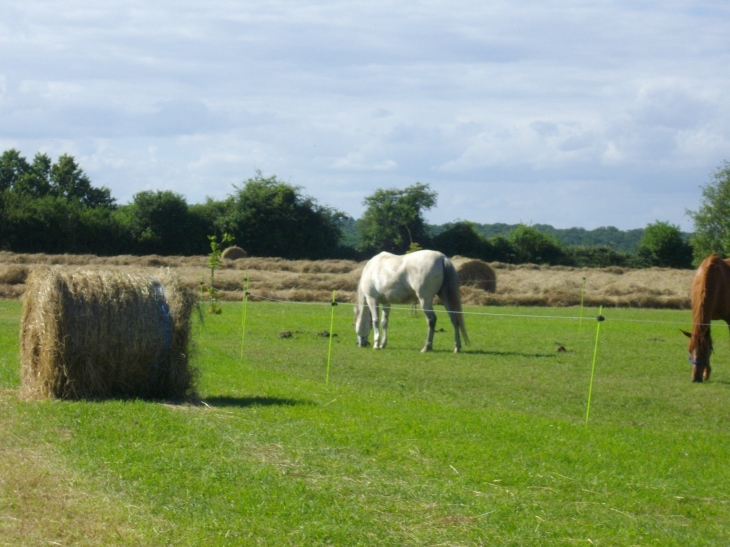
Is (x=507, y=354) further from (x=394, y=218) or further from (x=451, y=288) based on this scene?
(x=394, y=218)

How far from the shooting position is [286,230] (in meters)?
56.9

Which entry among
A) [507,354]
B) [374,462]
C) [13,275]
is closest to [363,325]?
[507,354]

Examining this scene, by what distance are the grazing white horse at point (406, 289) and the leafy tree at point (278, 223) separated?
3821 centimetres

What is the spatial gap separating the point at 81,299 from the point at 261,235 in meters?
47.3

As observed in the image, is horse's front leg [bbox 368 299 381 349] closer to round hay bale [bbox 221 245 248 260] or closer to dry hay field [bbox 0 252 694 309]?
dry hay field [bbox 0 252 694 309]

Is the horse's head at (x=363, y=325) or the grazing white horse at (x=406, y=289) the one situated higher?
the grazing white horse at (x=406, y=289)

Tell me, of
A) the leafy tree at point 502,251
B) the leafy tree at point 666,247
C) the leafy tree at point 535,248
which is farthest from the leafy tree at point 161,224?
the leafy tree at point 666,247

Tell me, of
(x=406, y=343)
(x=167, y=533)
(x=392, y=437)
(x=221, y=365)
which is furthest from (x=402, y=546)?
(x=406, y=343)

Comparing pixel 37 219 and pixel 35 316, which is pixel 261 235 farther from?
pixel 35 316

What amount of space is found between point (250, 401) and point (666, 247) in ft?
199

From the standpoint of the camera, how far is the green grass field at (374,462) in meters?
5.30

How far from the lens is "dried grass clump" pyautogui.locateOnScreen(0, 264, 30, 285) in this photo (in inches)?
1149

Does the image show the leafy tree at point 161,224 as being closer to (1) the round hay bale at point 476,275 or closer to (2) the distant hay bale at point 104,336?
(1) the round hay bale at point 476,275

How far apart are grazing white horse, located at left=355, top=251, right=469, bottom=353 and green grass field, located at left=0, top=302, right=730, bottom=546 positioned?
3.11 metres
